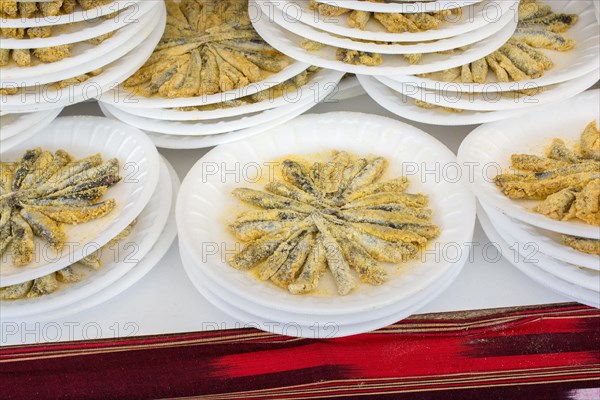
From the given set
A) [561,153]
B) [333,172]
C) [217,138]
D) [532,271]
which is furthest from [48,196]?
[561,153]

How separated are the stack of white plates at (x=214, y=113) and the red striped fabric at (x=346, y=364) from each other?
71 cm

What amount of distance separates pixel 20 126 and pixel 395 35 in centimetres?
121

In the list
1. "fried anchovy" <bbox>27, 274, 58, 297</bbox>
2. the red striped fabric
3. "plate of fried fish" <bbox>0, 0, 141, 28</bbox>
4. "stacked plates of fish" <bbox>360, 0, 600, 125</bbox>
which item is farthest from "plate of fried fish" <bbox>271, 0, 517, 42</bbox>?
"fried anchovy" <bbox>27, 274, 58, 297</bbox>

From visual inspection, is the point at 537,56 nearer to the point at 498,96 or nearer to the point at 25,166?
the point at 498,96

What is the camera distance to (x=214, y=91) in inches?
81.7

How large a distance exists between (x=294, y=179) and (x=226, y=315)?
0.50m

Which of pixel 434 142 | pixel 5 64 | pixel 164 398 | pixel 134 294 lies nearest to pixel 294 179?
pixel 434 142

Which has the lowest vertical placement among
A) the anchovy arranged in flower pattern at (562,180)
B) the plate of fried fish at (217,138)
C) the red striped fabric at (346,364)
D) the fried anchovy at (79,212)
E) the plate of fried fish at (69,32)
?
the red striped fabric at (346,364)

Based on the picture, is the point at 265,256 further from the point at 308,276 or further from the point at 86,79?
the point at 86,79

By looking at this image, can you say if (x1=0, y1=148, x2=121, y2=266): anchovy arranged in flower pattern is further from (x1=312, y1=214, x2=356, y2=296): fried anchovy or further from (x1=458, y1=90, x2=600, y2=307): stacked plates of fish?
(x1=458, y1=90, x2=600, y2=307): stacked plates of fish

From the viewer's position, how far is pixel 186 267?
1804 mm

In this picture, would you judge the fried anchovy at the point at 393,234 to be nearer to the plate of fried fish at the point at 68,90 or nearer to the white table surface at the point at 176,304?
the white table surface at the point at 176,304

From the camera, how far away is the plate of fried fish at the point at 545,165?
1.63 m

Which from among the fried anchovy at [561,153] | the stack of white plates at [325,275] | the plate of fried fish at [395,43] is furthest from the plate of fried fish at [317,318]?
the plate of fried fish at [395,43]
